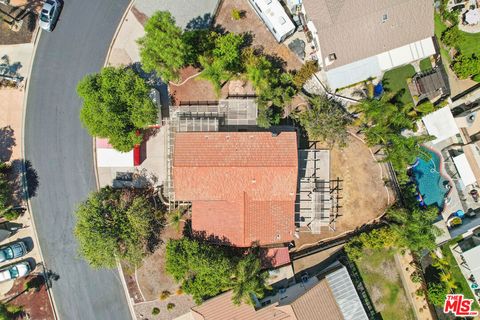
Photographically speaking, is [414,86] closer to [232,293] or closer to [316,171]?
[316,171]

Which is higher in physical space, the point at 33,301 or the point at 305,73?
the point at 305,73

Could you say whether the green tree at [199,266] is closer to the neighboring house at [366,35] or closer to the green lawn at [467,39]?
the neighboring house at [366,35]

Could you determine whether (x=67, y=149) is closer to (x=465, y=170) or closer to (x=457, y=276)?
(x=465, y=170)

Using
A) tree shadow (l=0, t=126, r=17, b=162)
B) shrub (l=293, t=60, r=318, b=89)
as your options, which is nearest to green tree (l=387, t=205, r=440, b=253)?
shrub (l=293, t=60, r=318, b=89)

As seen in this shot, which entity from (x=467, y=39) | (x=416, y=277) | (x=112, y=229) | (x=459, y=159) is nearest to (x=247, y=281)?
(x=112, y=229)

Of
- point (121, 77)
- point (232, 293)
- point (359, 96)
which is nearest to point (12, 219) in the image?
point (121, 77)

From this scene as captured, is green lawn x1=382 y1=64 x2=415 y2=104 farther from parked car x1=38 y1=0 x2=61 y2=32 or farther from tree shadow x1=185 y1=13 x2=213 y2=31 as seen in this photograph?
parked car x1=38 y1=0 x2=61 y2=32
